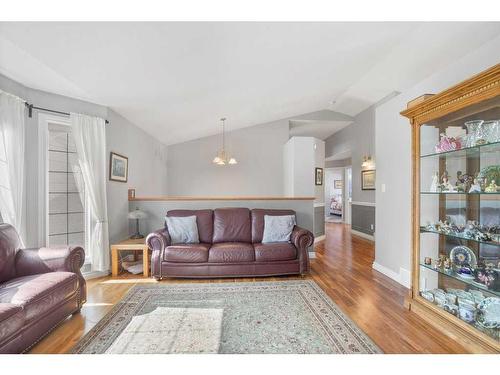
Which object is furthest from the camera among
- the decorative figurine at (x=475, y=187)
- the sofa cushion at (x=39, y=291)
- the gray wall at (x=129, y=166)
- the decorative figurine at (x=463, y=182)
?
the gray wall at (x=129, y=166)

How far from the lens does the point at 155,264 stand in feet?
10.2

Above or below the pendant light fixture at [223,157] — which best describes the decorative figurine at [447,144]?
below

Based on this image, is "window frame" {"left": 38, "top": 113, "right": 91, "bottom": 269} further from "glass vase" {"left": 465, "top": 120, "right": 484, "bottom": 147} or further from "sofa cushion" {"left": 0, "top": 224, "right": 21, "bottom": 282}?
"glass vase" {"left": 465, "top": 120, "right": 484, "bottom": 147}

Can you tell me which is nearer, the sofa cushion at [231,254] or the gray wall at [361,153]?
the sofa cushion at [231,254]

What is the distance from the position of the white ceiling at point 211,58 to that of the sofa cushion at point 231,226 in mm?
1885

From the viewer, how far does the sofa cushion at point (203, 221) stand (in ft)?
11.8

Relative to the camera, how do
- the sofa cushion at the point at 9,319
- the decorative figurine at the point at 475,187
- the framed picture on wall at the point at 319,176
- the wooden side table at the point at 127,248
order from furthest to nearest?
the framed picture on wall at the point at 319,176, the wooden side table at the point at 127,248, the decorative figurine at the point at 475,187, the sofa cushion at the point at 9,319

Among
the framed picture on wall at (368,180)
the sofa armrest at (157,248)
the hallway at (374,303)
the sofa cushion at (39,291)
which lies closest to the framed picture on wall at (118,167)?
the sofa armrest at (157,248)

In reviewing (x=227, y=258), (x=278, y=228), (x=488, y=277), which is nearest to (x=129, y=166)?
(x=227, y=258)

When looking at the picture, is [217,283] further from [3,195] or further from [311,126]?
[311,126]

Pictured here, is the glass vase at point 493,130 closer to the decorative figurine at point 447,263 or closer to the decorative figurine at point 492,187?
the decorative figurine at point 492,187

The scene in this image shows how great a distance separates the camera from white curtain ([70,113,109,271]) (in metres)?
3.06

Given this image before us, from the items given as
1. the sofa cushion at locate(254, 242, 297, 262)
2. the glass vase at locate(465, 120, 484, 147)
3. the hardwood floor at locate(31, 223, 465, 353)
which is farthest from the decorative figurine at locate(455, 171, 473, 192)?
the sofa cushion at locate(254, 242, 297, 262)
